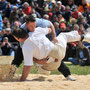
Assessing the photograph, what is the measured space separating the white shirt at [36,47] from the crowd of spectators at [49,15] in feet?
22.0

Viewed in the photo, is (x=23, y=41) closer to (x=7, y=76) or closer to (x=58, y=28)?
(x=7, y=76)

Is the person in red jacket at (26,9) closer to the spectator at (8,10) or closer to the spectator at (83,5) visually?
the spectator at (8,10)

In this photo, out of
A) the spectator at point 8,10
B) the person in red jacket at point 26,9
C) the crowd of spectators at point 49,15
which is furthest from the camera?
the spectator at point 8,10

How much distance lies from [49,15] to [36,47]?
30.0ft

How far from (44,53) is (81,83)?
97cm

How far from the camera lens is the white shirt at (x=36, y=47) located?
245 inches

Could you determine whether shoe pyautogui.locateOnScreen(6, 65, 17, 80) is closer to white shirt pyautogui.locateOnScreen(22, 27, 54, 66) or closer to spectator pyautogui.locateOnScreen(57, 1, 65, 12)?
white shirt pyautogui.locateOnScreen(22, 27, 54, 66)

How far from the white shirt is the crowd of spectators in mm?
6715

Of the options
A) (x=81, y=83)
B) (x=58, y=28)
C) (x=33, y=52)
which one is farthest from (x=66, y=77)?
(x=58, y=28)

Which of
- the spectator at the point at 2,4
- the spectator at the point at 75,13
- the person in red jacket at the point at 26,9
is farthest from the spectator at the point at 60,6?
the spectator at the point at 2,4

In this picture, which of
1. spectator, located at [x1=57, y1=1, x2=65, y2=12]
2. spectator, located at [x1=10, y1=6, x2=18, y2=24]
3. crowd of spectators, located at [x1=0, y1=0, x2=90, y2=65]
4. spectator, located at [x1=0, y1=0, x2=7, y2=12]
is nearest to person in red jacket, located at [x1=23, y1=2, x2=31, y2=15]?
crowd of spectators, located at [x1=0, y1=0, x2=90, y2=65]

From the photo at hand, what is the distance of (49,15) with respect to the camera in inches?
600

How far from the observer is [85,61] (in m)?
11.3

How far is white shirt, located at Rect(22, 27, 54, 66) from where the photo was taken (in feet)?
20.4
